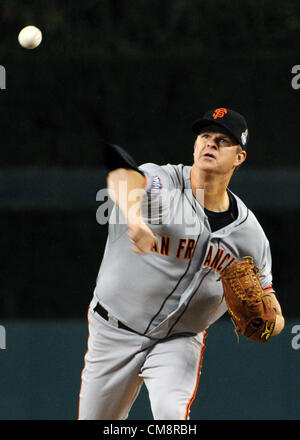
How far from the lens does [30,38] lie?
3545mm

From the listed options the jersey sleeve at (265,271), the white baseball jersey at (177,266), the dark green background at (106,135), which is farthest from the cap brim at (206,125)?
the dark green background at (106,135)

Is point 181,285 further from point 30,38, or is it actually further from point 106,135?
point 30,38

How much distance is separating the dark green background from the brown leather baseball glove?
1074 millimetres

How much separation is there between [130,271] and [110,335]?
8.8 inches

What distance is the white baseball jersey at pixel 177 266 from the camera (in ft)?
7.54

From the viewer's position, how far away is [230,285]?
Result: 7.51 feet

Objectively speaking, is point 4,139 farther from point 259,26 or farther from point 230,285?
point 230,285

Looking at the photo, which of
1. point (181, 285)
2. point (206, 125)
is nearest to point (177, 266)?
point (181, 285)

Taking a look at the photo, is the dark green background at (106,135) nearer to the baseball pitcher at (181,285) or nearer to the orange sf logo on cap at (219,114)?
the baseball pitcher at (181,285)

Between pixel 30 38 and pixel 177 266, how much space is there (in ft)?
5.66

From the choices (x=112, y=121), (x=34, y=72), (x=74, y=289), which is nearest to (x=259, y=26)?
(x=112, y=121)

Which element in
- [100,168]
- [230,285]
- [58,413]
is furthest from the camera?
[100,168]

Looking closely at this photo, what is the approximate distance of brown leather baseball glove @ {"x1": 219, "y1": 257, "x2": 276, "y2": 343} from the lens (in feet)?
7.48

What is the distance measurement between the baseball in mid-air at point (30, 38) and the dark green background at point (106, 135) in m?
0.08
